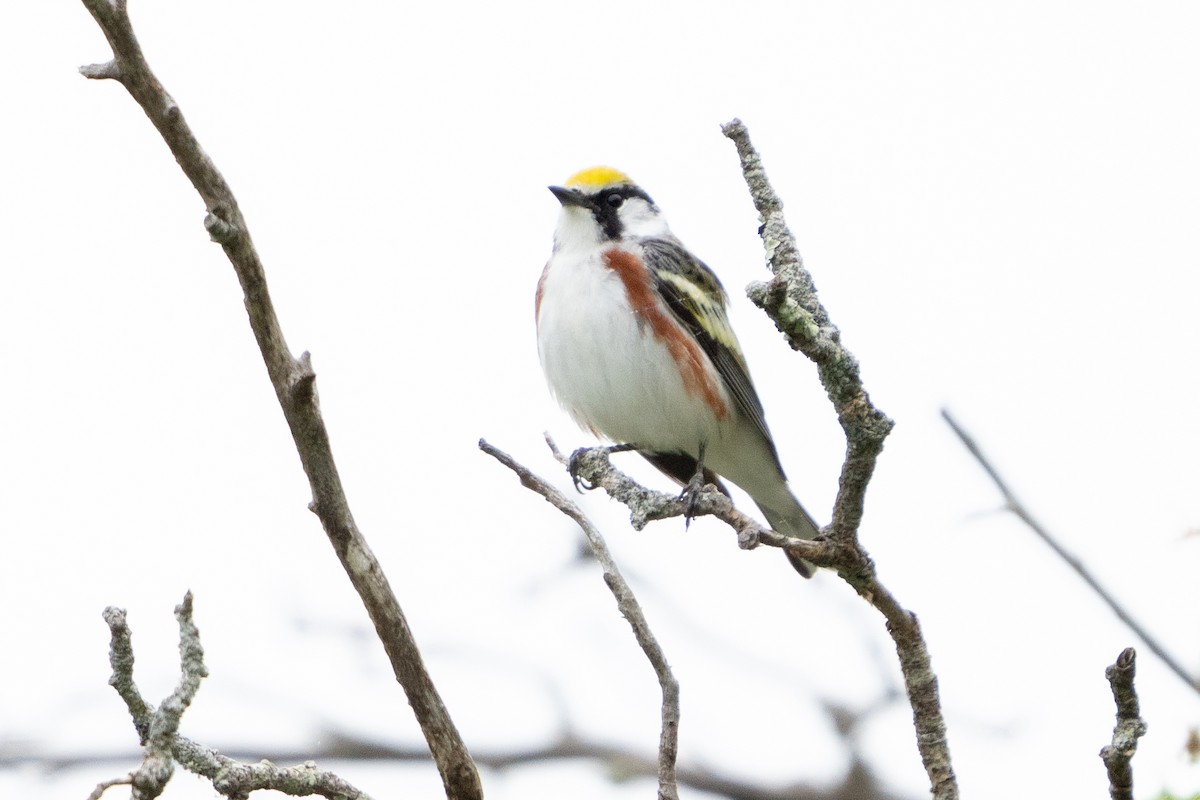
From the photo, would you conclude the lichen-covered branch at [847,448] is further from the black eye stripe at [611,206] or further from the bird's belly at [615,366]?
the black eye stripe at [611,206]

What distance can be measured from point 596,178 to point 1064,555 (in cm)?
412

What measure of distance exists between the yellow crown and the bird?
0.19 metres

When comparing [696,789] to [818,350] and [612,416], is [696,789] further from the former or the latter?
[818,350]

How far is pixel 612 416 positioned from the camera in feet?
18.1

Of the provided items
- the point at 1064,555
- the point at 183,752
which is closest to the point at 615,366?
the point at 1064,555

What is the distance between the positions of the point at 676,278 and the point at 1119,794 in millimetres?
4079

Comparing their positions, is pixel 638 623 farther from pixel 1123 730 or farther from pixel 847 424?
pixel 1123 730

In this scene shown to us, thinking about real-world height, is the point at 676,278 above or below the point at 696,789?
above

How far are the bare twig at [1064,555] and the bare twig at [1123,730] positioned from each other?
58 cm

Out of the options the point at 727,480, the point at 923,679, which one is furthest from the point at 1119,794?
the point at 727,480

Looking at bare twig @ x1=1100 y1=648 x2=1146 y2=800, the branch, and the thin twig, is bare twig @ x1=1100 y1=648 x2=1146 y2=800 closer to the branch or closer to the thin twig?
the thin twig

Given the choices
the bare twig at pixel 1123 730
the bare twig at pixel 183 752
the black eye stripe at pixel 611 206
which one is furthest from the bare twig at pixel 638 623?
the black eye stripe at pixel 611 206

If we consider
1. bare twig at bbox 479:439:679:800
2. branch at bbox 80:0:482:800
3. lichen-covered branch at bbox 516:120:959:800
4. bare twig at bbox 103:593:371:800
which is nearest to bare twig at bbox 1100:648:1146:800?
lichen-covered branch at bbox 516:120:959:800

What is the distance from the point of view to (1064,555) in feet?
8.45
